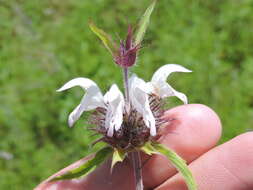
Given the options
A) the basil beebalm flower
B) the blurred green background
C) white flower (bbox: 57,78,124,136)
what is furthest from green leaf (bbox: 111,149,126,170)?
the blurred green background

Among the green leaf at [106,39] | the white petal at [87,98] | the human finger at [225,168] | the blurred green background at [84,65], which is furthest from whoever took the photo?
the blurred green background at [84,65]

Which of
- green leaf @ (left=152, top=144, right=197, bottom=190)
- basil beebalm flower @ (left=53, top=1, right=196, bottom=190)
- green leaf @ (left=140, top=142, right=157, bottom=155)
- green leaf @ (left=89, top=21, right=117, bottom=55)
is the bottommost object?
green leaf @ (left=152, top=144, right=197, bottom=190)

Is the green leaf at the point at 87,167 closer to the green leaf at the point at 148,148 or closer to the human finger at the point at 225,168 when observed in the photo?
the green leaf at the point at 148,148

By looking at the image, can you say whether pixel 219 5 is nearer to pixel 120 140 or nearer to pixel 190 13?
pixel 190 13

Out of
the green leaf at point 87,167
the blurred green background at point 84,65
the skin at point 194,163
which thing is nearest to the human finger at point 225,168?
the skin at point 194,163

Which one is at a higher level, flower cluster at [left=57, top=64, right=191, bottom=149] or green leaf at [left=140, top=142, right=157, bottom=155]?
flower cluster at [left=57, top=64, right=191, bottom=149]

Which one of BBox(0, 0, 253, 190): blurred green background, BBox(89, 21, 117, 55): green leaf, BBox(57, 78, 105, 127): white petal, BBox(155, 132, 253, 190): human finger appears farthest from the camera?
BBox(0, 0, 253, 190): blurred green background

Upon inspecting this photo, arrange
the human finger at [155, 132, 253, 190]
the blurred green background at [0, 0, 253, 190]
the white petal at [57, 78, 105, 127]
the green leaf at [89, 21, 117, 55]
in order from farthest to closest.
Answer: the blurred green background at [0, 0, 253, 190] < the human finger at [155, 132, 253, 190] < the white petal at [57, 78, 105, 127] < the green leaf at [89, 21, 117, 55]

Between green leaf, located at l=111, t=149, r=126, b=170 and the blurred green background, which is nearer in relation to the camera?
green leaf, located at l=111, t=149, r=126, b=170

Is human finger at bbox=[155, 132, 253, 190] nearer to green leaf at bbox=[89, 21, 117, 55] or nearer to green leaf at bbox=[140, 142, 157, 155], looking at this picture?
green leaf at bbox=[140, 142, 157, 155]
